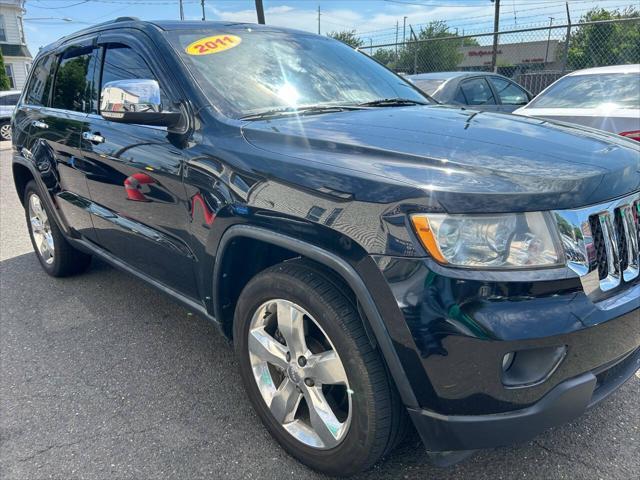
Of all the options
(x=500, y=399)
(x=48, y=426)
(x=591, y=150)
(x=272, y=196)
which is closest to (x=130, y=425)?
(x=48, y=426)

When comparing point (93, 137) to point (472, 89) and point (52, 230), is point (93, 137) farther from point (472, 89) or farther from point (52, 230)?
point (472, 89)

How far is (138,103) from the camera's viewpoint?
2.43 metres

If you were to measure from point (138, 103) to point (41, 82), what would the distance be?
237 cm

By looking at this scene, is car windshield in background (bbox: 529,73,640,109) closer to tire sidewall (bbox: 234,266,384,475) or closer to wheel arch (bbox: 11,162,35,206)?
tire sidewall (bbox: 234,266,384,475)

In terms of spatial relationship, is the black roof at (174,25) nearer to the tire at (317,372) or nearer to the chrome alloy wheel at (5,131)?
the tire at (317,372)

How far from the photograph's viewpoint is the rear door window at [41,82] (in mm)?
4078

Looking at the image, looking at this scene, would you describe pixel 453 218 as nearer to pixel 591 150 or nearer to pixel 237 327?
pixel 591 150

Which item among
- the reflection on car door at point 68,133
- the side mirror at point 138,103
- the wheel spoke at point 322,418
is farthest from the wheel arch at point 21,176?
the wheel spoke at point 322,418

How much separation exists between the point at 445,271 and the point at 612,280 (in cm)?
64

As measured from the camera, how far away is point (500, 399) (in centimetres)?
165

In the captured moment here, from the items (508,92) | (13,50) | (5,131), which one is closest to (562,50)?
(508,92)

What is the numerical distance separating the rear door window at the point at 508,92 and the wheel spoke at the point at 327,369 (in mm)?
7202

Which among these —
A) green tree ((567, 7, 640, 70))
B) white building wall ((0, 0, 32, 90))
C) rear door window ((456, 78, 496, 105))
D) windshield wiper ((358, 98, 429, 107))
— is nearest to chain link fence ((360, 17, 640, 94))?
green tree ((567, 7, 640, 70))

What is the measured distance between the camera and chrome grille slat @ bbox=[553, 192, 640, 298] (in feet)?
5.47
